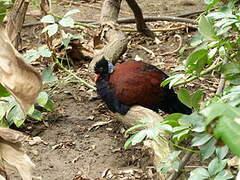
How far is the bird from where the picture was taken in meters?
2.91

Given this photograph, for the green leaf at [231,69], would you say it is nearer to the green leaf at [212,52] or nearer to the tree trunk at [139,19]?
the green leaf at [212,52]

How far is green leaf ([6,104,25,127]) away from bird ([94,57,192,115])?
1.88ft

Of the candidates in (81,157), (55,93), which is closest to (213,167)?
(81,157)

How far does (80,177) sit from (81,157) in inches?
13.0

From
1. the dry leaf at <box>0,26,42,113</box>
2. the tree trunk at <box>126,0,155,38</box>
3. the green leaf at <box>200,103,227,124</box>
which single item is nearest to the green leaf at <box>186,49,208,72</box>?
the dry leaf at <box>0,26,42,113</box>

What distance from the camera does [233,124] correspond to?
316 millimetres

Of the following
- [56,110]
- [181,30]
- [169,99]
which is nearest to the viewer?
[169,99]

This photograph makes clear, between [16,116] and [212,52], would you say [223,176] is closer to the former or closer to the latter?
[212,52]

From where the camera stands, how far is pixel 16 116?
2.80 meters

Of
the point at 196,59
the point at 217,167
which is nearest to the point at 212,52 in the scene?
the point at 196,59

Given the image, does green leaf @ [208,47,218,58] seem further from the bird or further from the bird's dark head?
the bird's dark head

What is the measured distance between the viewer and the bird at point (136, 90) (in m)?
2.91

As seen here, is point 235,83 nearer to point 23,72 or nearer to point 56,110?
point 23,72

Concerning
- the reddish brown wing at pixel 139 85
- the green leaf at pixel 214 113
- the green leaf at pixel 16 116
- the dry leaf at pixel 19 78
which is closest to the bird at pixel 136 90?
the reddish brown wing at pixel 139 85
